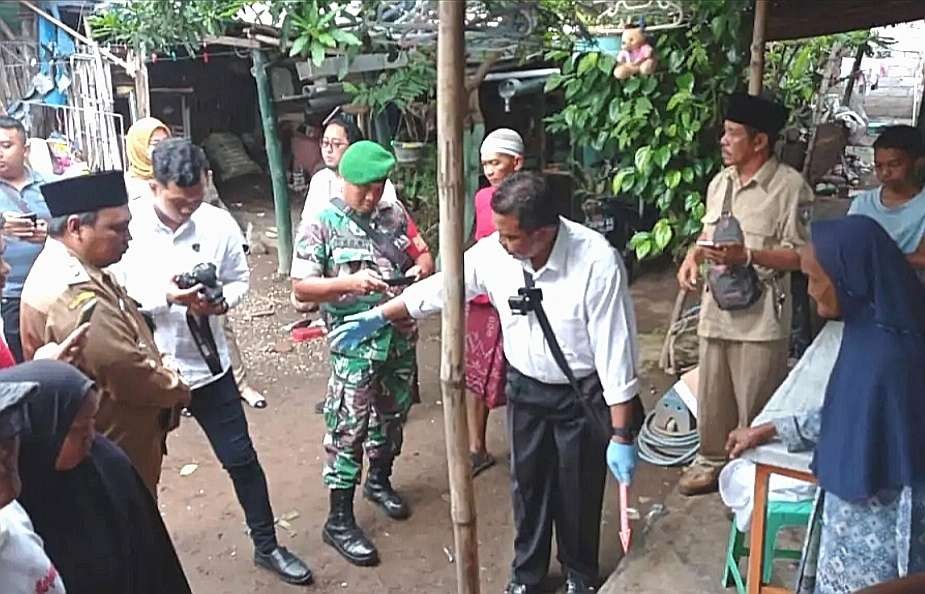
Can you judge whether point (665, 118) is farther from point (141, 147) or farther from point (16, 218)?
point (16, 218)


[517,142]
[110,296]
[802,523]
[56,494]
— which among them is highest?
[517,142]

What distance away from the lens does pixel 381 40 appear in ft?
9.70

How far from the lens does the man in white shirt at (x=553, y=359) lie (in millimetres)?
3213

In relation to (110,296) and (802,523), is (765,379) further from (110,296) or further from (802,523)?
(110,296)

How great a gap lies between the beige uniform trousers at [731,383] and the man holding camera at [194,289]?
6.15 ft

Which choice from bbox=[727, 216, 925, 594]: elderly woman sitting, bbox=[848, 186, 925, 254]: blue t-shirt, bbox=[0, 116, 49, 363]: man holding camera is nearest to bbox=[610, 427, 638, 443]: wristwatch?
bbox=[727, 216, 925, 594]: elderly woman sitting

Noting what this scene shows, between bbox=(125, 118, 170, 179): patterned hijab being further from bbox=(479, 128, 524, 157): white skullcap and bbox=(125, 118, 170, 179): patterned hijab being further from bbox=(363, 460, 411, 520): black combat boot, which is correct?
bbox=(363, 460, 411, 520): black combat boot

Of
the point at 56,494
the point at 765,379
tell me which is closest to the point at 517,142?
the point at 765,379

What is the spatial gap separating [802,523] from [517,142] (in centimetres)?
228

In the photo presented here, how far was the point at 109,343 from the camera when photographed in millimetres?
3020

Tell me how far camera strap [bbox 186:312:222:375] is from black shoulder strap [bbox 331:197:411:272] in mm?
721

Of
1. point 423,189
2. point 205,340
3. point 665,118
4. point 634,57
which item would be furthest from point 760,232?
point 423,189

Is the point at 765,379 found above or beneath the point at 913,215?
beneath

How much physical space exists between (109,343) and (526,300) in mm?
1361
